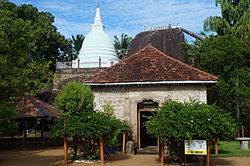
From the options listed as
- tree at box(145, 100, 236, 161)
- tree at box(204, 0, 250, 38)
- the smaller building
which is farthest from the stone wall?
tree at box(204, 0, 250, 38)

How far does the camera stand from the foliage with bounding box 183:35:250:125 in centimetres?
1950

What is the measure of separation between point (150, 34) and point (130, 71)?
60.2 feet

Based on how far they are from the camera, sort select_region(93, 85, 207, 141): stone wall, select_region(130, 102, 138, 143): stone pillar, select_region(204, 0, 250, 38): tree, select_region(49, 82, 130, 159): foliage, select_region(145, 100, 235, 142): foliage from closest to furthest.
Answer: select_region(145, 100, 235, 142): foliage, select_region(49, 82, 130, 159): foliage, select_region(93, 85, 207, 141): stone wall, select_region(130, 102, 138, 143): stone pillar, select_region(204, 0, 250, 38): tree

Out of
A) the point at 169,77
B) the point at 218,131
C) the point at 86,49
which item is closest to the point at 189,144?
the point at 218,131

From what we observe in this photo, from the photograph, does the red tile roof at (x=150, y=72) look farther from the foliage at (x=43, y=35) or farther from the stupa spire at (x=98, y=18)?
the stupa spire at (x=98, y=18)

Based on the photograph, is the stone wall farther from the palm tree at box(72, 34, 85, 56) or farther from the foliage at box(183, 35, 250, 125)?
the palm tree at box(72, 34, 85, 56)

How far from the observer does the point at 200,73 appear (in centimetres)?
1357

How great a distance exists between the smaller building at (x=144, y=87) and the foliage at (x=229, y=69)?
7.54m

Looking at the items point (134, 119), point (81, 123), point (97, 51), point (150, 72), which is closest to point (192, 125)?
point (81, 123)

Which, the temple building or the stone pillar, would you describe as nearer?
the temple building

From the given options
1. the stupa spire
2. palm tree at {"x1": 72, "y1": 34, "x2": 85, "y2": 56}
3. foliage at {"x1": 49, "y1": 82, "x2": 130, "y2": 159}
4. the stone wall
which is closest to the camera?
foliage at {"x1": 49, "y1": 82, "x2": 130, "y2": 159}

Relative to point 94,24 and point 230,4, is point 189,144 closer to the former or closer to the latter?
point 230,4

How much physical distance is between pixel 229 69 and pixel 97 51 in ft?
59.0

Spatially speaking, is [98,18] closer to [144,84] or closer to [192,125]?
[144,84]
